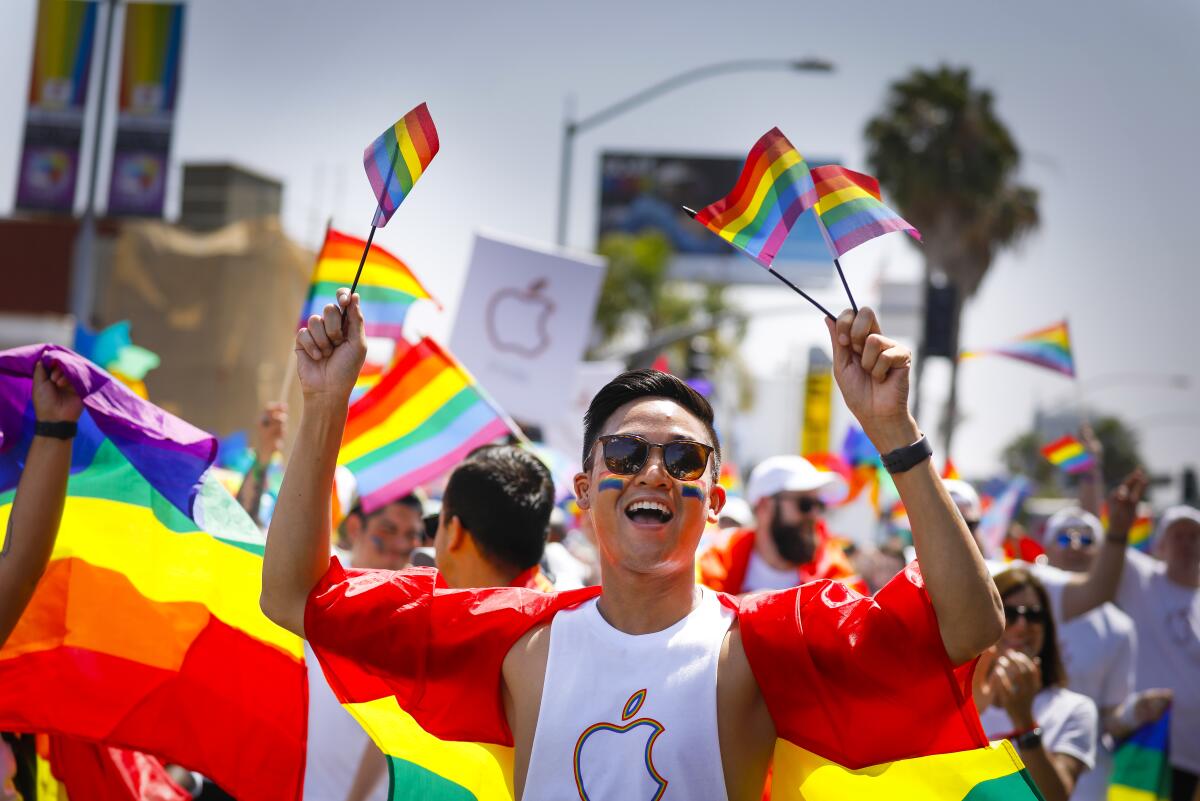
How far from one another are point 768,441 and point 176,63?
64.9 m

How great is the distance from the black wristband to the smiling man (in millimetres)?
906

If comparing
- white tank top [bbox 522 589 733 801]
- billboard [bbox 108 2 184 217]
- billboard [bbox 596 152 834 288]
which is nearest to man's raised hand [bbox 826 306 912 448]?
white tank top [bbox 522 589 733 801]

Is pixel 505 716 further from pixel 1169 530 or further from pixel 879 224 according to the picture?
pixel 1169 530

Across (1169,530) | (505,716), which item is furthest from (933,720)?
(1169,530)

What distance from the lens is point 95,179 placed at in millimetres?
15016

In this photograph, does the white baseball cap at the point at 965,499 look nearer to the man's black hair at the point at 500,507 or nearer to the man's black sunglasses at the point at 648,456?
the man's black hair at the point at 500,507

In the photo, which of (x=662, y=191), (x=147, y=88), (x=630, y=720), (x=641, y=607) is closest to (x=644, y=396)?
(x=641, y=607)

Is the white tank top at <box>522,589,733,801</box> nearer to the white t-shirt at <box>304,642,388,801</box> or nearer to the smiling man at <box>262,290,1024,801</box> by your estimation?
the smiling man at <box>262,290,1024,801</box>

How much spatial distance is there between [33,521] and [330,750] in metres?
1.20

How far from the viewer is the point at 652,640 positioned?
2680 mm

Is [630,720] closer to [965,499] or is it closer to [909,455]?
[909,455]

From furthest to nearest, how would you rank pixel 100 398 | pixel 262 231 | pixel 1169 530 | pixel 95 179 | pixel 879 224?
1. pixel 262 231
2. pixel 95 179
3. pixel 1169 530
4. pixel 100 398
5. pixel 879 224

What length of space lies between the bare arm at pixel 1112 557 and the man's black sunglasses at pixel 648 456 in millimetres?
3805

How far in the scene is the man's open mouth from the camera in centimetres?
271
